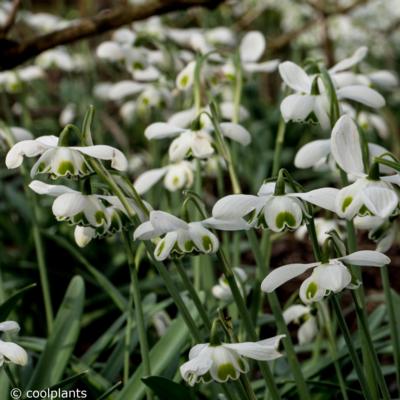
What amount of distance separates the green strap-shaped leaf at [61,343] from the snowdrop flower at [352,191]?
2.92ft

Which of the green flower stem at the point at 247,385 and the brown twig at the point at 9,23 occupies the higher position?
the brown twig at the point at 9,23

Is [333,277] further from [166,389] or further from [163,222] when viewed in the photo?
[166,389]

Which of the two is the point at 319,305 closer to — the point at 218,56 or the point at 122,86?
the point at 218,56

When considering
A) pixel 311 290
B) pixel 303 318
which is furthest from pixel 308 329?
pixel 311 290

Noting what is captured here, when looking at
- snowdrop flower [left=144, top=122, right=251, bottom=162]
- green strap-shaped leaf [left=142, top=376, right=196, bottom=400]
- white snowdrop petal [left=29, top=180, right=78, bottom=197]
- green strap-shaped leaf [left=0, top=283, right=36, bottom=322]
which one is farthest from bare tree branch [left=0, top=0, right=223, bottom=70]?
green strap-shaped leaf [left=142, top=376, right=196, bottom=400]

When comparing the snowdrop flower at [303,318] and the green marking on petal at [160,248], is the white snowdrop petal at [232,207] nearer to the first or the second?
the green marking on petal at [160,248]

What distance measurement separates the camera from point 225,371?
132cm

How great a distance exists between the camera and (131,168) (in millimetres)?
4398

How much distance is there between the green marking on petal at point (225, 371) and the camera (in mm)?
1323

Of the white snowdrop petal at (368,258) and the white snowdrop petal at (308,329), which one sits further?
the white snowdrop petal at (308,329)

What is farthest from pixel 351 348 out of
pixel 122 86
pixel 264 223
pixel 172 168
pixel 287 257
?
pixel 287 257

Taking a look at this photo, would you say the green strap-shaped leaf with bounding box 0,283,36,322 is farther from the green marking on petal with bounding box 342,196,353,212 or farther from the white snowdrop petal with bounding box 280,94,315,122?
the green marking on petal with bounding box 342,196,353,212

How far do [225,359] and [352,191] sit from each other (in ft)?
1.07

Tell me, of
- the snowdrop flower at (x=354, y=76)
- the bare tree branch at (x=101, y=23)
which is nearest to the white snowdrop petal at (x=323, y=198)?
the snowdrop flower at (x=354, y=76)
